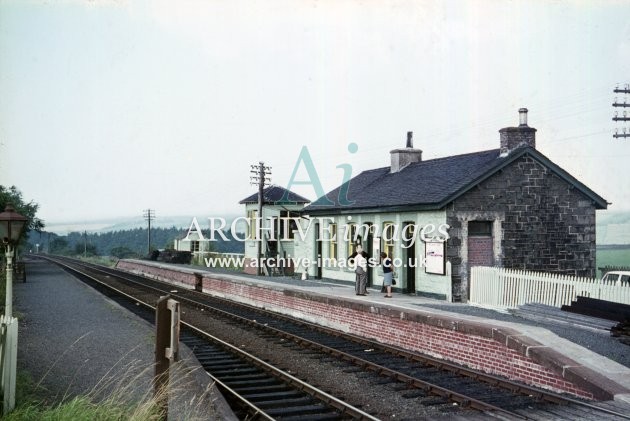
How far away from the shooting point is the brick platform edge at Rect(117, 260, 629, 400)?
28.2 feet

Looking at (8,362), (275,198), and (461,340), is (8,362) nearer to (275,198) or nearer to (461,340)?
(461,340)

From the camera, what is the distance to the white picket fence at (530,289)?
1436cm

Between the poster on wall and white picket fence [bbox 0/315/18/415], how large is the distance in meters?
13.9

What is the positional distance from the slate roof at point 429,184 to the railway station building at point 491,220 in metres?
0.05

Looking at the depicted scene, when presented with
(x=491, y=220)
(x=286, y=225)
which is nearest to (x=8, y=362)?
(x=491, y=220)

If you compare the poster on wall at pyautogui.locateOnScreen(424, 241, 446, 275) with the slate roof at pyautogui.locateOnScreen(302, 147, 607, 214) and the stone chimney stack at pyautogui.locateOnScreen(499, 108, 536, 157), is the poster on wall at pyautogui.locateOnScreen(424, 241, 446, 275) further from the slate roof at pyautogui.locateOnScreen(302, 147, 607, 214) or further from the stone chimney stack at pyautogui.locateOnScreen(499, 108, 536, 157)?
the stone chimney stack at pyautogui.locateOnScreen(499, 108, 536, 157)

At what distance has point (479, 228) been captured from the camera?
19.8 meters

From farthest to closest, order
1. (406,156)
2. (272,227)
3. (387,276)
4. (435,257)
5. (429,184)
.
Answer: (272,227)
(406,156)
(429,184)
(435,257)
(387,276)

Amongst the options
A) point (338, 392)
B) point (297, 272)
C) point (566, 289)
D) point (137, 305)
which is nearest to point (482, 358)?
point (338, 392)

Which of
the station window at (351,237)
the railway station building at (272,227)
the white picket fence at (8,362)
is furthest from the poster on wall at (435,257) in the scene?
the railway station building at (272,227)

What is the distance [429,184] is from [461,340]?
1108 cm

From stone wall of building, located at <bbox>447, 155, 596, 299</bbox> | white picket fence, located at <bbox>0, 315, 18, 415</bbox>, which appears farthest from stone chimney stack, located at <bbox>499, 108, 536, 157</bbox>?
white picket fence, located at <bbox>0, 315, 18, 415</bbox>

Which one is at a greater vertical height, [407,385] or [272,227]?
[272,227]

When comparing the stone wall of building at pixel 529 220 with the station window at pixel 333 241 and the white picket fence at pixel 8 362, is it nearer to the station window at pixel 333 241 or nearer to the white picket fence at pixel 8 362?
the station window at pixel 333 241
